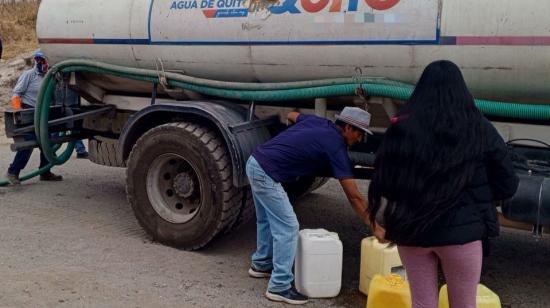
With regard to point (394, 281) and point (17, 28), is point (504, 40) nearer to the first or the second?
point (394, 281)

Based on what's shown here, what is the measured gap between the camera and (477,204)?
278 cm

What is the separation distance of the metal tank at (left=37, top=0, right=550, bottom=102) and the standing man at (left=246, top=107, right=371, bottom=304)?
61cm

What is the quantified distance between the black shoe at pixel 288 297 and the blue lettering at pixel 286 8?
1984 millimetres

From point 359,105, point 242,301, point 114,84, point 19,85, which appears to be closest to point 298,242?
point 242,301

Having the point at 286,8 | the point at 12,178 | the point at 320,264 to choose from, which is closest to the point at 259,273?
the point at 320,264

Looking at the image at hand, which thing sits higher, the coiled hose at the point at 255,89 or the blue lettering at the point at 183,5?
the blue lettering at the point at 183,5

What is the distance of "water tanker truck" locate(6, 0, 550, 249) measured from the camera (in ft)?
13.9

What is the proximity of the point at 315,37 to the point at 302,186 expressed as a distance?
6.97 ft

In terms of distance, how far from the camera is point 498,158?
108 inches

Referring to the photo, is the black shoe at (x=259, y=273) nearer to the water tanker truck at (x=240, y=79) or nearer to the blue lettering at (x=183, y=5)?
the water tanker truck at (x=240, y=79)

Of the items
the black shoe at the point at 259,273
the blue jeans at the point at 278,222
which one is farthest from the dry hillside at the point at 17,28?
→ the blue jeans at the point at 278,222

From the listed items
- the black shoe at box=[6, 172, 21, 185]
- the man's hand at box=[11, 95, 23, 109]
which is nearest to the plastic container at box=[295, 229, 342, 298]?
the black shoe at box=[6, 172, 21, 185]

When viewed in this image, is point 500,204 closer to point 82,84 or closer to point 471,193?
point 471,193

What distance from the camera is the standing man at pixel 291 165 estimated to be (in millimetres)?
4125
